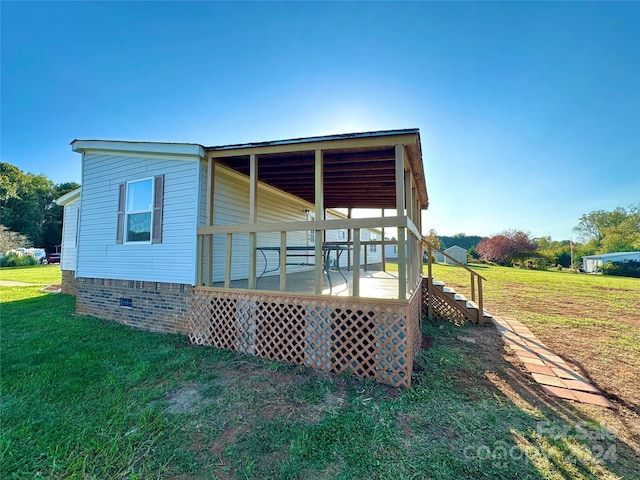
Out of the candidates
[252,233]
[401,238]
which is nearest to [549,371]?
[401,238]

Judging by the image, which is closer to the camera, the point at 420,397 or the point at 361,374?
the point at 420,397

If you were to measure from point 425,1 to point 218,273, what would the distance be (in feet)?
26.5

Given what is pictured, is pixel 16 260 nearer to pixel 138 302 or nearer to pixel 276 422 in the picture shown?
pixel 138 302

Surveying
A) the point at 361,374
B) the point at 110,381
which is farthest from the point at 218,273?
the point at 361,374

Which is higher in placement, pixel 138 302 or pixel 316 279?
pixel 316 279

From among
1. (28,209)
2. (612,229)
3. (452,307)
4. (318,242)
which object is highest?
(28,209)

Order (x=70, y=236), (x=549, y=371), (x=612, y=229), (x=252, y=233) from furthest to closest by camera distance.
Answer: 1. (x=612, y=229)
2. (x=70, y=236)
3. (x=252, y=233)
4. (x=549, y=371)

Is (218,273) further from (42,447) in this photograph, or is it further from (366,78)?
(366,78)

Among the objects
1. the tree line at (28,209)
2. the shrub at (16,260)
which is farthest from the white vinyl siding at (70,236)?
the tree line at (28,209)

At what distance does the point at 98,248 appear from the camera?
6551 mm

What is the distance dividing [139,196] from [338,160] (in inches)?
176

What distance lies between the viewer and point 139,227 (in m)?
5.94

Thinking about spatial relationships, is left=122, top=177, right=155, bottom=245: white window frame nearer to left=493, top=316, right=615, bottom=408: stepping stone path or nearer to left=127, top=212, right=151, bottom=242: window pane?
left=127, top=212, right=151, bottom=242: window pane

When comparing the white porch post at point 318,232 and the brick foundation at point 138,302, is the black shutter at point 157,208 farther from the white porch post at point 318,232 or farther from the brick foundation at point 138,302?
the white porch post at point 318,232
